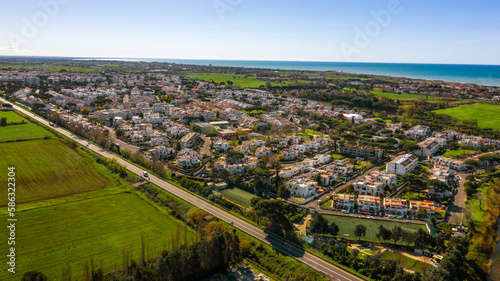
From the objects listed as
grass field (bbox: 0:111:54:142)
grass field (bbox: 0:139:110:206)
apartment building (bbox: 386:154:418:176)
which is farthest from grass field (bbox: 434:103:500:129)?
grass field (bbox: 0:111:54:142)

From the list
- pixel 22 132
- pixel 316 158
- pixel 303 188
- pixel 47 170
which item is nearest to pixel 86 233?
pixel 47 170

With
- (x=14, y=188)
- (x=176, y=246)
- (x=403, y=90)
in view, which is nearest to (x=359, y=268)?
(x=176, y=246)

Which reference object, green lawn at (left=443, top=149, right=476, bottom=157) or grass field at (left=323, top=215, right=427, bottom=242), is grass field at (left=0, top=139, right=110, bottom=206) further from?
green lawn at (left=443, top=149, right=476, bottom=157)

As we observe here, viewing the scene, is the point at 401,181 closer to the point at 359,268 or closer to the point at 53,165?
the point at 359,268

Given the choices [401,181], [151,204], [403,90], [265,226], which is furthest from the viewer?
[403,90]

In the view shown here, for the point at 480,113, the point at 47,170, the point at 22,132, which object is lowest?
the point at 47,170

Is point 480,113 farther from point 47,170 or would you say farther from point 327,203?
point 47,170

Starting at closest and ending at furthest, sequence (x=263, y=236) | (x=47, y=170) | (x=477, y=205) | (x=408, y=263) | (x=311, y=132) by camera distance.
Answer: (x=408, y=263) < (x=263, y=236) < (x=477, y=205) < (x=47, y=170) < (x=311, y=132)
